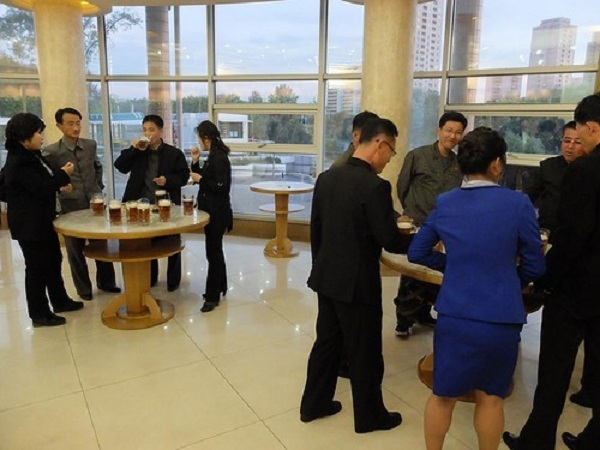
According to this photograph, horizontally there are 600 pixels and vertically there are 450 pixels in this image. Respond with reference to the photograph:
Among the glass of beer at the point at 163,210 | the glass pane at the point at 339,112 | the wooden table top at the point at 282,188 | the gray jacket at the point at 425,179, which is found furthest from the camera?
the glass pane at the point at 339,112

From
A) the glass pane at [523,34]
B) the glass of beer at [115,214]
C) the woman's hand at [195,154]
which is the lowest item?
the glass of beer at [115,214]

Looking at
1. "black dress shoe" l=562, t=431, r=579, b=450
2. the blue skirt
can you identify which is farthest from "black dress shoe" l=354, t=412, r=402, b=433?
"black dress shoe" l=562, t=431, r=579, b=450

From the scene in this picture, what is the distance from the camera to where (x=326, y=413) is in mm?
2543

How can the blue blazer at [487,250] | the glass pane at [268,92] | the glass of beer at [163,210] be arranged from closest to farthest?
the blue blazer at [487,250], the glass of beer at [163,210], the glass pane at [268,92]

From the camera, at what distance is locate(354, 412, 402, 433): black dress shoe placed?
2.39m

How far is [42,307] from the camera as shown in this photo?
362cm

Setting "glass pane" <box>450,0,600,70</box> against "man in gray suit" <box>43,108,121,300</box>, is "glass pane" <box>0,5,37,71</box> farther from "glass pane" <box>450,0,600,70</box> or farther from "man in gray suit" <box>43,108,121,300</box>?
"glass pane" <box>450,0,600,70</box>

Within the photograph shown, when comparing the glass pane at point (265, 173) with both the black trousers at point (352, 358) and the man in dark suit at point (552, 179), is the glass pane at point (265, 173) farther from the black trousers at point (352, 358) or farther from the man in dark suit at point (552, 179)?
the black trousers at point (352, 358)

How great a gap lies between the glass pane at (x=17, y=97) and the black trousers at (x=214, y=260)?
4798 millimetres

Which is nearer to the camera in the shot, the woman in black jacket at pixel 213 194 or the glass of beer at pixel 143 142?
the woman in black jacket at pixel 213 194

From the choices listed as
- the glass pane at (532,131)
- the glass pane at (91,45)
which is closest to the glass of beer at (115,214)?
the glass pane at (532,131)

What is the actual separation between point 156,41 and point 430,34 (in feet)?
12.7

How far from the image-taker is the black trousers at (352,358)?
7.32 feet

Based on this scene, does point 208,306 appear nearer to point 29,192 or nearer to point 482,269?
point 29,192
